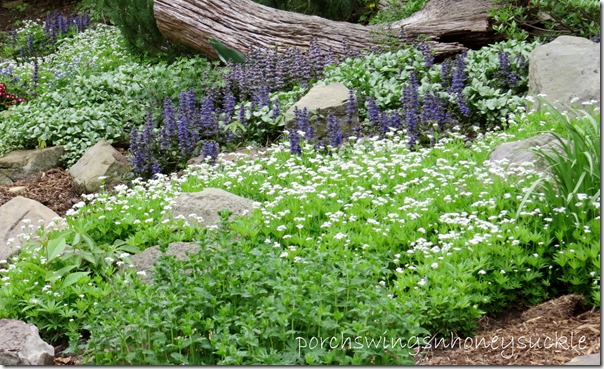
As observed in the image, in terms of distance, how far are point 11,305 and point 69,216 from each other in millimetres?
1306

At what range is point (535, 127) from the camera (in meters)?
6.68

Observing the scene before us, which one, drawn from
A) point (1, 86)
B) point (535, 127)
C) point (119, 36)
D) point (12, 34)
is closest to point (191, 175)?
point (535, 127)

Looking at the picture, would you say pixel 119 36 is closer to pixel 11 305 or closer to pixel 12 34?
pixel 12 34

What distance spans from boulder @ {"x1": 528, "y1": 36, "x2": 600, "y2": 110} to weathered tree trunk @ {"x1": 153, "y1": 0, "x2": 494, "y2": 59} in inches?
84.9

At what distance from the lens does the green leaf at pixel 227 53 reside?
10.1 m

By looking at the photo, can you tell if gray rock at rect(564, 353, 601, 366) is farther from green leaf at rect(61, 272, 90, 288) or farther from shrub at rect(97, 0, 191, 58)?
shrub at rect(97, 0, 191, 58)

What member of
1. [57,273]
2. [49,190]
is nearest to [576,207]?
[57,273]

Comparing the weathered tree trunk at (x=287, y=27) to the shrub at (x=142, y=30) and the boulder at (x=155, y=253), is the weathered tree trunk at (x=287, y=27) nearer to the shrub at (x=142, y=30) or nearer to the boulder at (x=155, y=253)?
the shrub at (x=142, y=30)

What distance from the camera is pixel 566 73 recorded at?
7211mm

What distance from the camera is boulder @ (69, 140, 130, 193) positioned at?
7836mm

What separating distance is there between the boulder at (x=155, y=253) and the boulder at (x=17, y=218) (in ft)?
3.33

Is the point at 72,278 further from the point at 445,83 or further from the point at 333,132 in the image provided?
the point at 445,83

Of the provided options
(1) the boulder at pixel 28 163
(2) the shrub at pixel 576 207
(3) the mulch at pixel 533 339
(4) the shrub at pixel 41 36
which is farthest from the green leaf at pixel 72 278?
(4) the shrub at pixel 41 36

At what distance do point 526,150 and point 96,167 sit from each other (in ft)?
13.7
